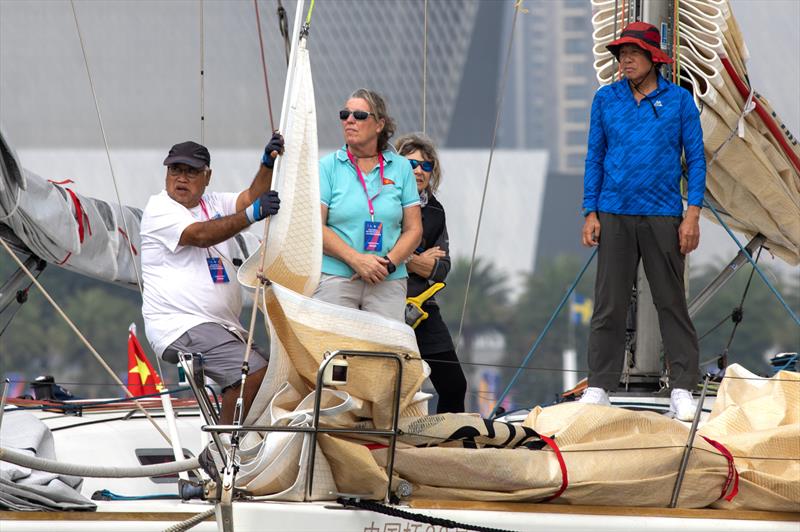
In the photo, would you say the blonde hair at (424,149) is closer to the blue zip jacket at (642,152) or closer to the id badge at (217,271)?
the blue zip jacket at (642,152)

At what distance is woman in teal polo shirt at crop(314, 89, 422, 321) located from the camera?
3.38 meters

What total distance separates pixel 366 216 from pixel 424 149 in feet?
2.25

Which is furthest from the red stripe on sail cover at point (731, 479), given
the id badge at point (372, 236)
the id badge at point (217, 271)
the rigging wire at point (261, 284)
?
the id badge at point (217, 271)

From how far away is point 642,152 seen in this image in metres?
3.88

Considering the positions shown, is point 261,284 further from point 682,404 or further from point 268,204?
point 682,404

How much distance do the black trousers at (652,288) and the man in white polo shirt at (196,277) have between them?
3.28 feet

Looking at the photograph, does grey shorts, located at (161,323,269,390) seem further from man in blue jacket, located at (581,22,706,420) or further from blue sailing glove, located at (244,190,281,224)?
man in blue jacket, located at (581,22,706,420)

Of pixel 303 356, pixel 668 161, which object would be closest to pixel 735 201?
pixel 668 161

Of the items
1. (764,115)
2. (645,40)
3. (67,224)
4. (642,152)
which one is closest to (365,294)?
(642,152)

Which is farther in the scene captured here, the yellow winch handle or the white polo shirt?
the yellow winch handle

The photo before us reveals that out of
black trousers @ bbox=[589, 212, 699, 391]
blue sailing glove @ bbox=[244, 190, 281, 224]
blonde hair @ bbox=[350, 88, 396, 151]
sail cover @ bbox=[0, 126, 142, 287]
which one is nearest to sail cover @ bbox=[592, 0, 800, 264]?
black trousers @ bbox=[589, 212, 699, 391]

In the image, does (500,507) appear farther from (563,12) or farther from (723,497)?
(563,12)

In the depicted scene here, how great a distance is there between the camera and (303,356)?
306 centimetres

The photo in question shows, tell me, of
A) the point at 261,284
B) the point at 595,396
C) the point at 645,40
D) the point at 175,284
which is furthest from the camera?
the point at 645,40
